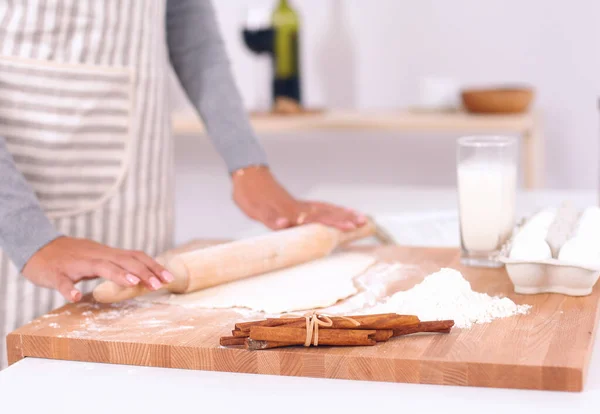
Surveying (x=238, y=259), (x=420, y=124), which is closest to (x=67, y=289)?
(x=238, y=259)

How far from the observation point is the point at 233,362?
85cm

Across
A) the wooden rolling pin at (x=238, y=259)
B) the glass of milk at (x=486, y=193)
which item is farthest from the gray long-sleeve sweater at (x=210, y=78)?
the glass of milk at (x=486, y=193)

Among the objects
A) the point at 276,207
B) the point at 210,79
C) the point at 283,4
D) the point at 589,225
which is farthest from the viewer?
the point at 283,4

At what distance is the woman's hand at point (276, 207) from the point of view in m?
1.35

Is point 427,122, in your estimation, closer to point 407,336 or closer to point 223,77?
point 223,77

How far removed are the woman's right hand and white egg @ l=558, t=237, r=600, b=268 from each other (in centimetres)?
48

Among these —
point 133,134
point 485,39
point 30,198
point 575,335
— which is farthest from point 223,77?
point 485,39

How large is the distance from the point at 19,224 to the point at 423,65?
222 centimetres

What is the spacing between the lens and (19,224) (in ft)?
3.54

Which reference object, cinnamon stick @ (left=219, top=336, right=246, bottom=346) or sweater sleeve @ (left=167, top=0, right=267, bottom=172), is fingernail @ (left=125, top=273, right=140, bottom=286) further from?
sweater sleeve @ (left=167, top=0, right=267, bottom=172)

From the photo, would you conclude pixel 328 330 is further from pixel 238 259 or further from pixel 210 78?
pixel 210 78

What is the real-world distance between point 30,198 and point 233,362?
432 mm

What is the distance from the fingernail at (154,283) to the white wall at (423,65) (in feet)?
Result: 6.42

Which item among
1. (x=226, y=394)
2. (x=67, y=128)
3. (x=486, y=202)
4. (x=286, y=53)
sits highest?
(x=286, y=53)
